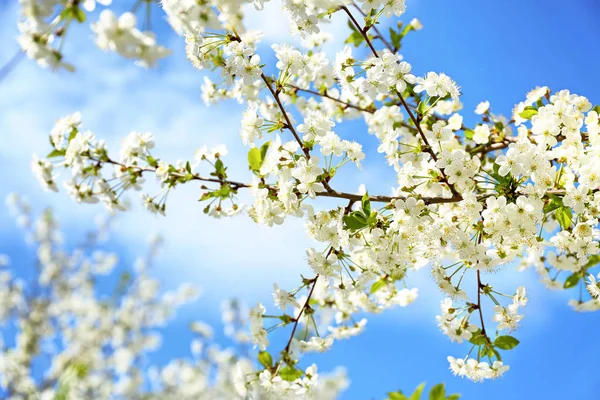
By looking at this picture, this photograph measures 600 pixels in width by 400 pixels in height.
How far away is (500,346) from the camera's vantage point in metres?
2.65

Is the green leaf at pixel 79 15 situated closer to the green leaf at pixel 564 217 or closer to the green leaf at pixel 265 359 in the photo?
the green leaf at pixel 265 359

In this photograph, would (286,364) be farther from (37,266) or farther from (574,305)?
(37,266)

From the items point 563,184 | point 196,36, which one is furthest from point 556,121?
point 196,36

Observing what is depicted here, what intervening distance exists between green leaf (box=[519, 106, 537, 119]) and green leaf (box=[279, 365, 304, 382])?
1904 millimetres

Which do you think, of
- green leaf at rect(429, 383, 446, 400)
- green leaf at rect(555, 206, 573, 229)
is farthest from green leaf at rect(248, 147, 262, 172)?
green leaf at rect(555, 206, 573, 229)

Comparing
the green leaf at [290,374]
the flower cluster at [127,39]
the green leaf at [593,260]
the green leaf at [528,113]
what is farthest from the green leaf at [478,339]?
the flower cluster at [127,39]

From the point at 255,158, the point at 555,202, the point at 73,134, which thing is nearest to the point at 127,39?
the point at 255,158

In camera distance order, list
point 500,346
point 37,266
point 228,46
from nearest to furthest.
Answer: point 228,46 < point 500,346 < point 37,266

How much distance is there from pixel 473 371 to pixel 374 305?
36.4 inches

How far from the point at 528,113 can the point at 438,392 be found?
1623 mm

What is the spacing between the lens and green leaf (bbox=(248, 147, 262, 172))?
2.37 metres

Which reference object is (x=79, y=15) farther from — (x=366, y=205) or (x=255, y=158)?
(x=366, y=205)

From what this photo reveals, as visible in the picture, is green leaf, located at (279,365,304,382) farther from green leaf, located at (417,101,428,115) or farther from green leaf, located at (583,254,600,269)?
green leaf, located at (583,254,600,269)

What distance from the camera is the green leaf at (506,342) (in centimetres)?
259
